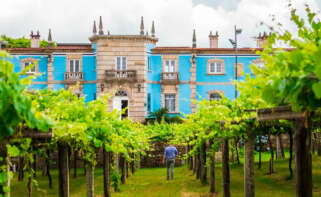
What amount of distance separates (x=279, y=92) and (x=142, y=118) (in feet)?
117

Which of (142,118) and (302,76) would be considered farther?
(142,118)

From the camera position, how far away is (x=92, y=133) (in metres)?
10.2

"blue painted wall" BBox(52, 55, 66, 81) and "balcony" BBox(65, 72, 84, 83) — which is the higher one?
"blue painted wall" BBox(52, 55, 66, 81)

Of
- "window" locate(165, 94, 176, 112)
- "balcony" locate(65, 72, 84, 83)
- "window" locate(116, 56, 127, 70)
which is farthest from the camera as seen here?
"window" locate(165, 94, 176, 112)

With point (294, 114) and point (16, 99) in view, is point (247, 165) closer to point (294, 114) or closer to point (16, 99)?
point (294, 114)

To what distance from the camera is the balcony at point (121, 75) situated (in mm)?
40219

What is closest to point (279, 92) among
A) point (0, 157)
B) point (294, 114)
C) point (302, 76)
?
point (302, 76)

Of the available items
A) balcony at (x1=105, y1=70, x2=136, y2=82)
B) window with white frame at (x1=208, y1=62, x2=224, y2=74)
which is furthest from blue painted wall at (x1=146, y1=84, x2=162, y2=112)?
window with white frame at (x1=208, y1=62, x2=224, y2=74)

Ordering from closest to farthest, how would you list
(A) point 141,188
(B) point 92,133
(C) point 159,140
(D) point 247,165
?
(B) point 92,133
(D) point 247,165
(A) point 141,188
(C) point 159,140

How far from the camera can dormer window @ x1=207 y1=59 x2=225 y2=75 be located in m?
41.3

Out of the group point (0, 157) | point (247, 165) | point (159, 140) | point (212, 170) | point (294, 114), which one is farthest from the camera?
point (159, 140)

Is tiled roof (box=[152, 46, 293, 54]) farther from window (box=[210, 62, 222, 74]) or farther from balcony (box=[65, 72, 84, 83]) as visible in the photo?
balcony (box=[65, 72, 84, 83])

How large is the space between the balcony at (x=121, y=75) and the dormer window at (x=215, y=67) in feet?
20.6

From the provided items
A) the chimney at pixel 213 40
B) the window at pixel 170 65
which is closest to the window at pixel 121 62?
the window at pixel 170 65
